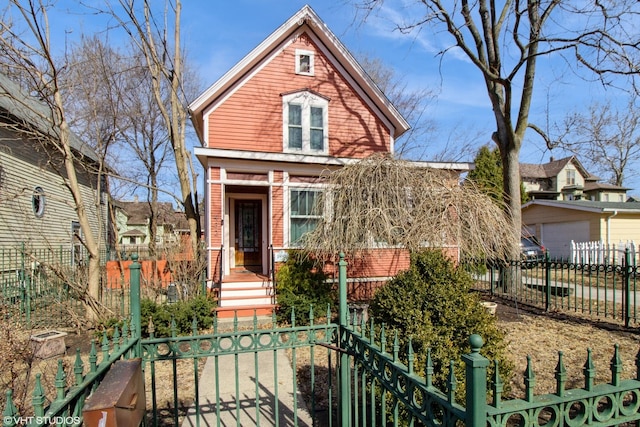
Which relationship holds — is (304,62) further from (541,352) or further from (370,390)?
(370,390)

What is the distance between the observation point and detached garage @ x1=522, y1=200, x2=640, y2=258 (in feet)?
66.3

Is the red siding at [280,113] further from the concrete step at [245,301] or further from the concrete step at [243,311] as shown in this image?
the concrete step at [243,311]

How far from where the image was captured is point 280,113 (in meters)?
11.9

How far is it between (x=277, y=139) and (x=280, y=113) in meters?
0.93

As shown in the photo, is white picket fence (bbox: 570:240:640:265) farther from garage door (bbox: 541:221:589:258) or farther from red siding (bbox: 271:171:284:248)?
red siding (bbox: 271:171:284:248)

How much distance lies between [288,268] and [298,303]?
1.16 metres

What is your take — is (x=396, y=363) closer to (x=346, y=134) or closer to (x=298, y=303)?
(x=298, y=303)

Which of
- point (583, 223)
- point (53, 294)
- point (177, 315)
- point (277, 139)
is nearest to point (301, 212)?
point (277, 139)

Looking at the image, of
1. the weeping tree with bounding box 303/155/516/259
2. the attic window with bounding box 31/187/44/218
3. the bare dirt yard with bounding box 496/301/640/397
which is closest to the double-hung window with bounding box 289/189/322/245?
the weeping tree with bounding box 303/155/516/259

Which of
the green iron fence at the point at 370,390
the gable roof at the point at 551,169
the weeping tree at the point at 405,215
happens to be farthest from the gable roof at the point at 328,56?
the gable roof at the point at 551,169

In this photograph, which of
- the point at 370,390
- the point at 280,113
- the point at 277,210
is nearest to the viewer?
the point at 370,390

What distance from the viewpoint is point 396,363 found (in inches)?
86.8

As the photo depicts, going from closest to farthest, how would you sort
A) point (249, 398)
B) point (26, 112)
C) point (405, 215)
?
1. point (249, 398)
2. point (405, 215)
3. point (26, 112)

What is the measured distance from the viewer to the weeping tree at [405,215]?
809cm
